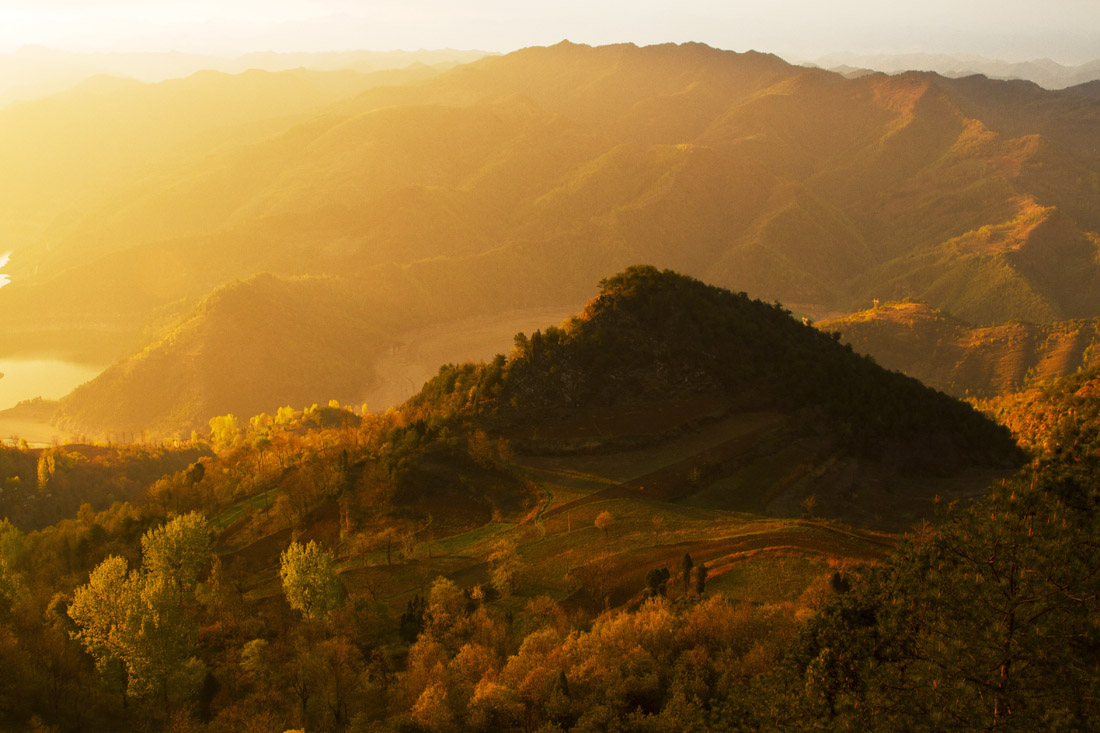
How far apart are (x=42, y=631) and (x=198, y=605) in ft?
31.2

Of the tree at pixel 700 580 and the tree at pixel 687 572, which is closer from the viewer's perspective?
the tree at pixel 700 580

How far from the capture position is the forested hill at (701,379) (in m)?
73.5

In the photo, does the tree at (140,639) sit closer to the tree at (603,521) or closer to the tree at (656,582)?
the tree at (656,582)

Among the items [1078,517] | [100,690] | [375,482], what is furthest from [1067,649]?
[375,482]

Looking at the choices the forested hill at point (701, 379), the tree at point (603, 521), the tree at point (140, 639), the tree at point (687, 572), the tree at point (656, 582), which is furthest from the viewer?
the forested hill at point (701, 379)

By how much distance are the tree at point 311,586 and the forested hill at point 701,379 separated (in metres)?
26.5

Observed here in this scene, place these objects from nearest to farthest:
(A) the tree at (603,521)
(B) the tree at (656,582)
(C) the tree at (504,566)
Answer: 1. (B) the tree at (656,582)
2. (C) the tree at (504,566)
3. (A) the tree at (603,521)

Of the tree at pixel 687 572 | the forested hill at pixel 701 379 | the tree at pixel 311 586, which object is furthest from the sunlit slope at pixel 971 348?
the tree at pixel 311 586

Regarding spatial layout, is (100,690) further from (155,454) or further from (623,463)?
(155,454)

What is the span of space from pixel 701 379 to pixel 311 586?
4460 cm

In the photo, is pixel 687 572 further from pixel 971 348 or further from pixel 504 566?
pixel 971 348

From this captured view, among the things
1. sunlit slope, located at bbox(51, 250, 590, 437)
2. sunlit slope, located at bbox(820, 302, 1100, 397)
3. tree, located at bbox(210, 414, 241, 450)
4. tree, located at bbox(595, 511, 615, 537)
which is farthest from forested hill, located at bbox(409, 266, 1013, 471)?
sunlit slope, located at bbox(51, 250, 590, 437)

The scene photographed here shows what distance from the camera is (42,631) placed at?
45094 millimetres

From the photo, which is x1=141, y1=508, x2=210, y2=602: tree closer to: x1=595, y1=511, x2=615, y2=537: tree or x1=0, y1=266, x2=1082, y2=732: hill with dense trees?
x1=0, y1=266, x2=1082, y2=732: hill with dense trees
